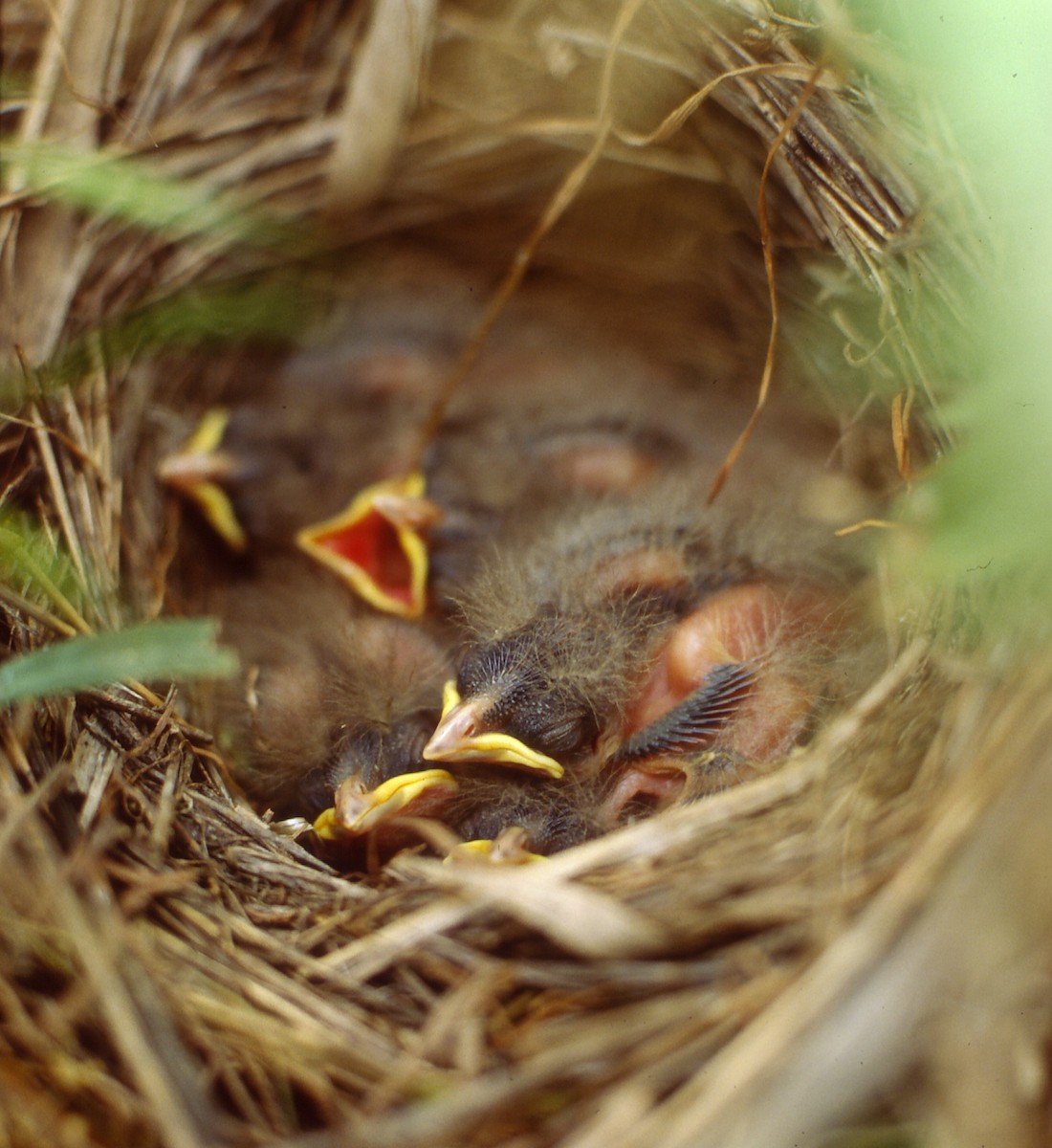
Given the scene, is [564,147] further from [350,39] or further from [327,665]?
[327,665]

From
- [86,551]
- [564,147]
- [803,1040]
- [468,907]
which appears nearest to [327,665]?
[86,551]

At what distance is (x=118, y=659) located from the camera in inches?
30.5

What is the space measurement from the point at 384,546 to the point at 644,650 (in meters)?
0.44

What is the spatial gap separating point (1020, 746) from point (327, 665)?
2.64 feet

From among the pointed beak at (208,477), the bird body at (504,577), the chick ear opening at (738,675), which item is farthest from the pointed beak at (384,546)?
the chick ear opening at (738,675)

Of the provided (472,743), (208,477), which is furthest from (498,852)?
(208,477)

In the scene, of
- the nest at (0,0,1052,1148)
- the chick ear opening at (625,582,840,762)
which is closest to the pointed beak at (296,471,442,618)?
the nest at (0,0,1052,1148)

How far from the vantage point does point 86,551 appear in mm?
1143

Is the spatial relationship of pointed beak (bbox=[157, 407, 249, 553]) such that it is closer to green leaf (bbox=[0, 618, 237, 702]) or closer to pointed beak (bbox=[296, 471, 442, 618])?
pointed beak (bbox=[296, 471, 442, 618])

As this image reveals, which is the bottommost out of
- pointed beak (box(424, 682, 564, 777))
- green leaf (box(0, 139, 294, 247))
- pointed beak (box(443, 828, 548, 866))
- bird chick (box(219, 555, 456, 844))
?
bird chick (box(219, 555, 456, 844))

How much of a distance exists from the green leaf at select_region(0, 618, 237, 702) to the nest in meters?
0.05

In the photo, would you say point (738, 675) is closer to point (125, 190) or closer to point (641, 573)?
point (641, 573)

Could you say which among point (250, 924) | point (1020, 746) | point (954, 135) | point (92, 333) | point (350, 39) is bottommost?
point (250, 924)

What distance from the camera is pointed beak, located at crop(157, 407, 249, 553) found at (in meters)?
1.40
